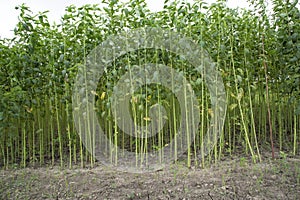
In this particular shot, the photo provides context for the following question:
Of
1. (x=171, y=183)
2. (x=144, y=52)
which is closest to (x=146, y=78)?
(x=144, y=52)

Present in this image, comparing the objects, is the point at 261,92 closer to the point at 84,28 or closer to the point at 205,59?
the point at 205,59

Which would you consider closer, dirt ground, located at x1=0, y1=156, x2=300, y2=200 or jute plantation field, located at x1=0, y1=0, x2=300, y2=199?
dirt ground, located at x1=0, y1=156, x2=300, y2=200

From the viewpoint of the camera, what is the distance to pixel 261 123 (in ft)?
17.3

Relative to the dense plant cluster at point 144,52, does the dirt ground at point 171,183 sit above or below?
below

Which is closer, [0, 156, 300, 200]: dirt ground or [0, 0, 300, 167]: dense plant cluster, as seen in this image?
[0, 156, 300, 200]: dirt ground

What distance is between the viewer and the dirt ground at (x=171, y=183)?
2971 millimetres

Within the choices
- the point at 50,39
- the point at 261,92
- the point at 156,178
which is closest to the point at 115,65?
the point at 50,39

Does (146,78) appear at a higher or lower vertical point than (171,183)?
higher

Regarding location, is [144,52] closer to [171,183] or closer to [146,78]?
[146,78]

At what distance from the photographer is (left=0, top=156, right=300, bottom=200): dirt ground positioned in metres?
2.97

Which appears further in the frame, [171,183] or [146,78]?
[146,78]

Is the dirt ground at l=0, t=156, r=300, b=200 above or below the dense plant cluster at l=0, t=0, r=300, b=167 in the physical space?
below

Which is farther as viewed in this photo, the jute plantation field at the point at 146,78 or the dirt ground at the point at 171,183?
the jute plantation field at the point at 146,78

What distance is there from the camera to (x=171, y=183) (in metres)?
3.21
